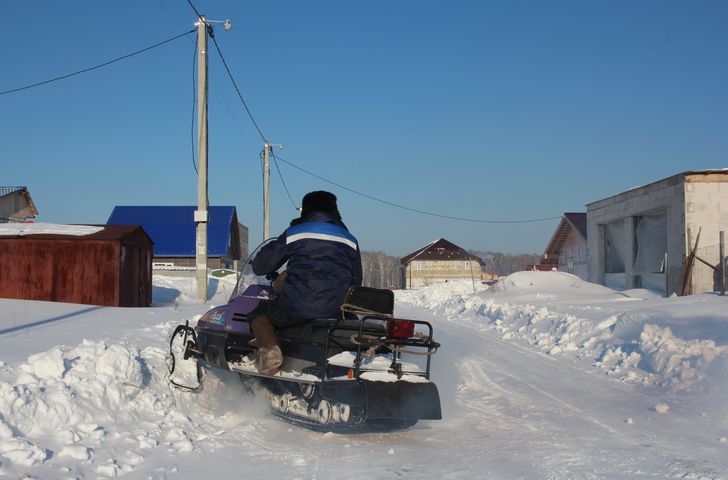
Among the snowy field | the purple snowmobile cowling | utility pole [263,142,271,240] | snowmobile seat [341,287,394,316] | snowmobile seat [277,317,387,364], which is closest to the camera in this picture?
the snowy field

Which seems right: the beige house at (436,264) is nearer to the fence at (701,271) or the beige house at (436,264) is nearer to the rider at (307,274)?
the fence at (701,271)

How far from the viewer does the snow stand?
724 inches

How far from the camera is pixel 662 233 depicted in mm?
23906

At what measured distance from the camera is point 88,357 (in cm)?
588

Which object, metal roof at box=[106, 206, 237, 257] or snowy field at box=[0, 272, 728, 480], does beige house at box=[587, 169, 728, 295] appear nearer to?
snowy field at box=[0, 272, 728, 480]

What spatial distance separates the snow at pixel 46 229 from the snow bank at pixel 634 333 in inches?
459

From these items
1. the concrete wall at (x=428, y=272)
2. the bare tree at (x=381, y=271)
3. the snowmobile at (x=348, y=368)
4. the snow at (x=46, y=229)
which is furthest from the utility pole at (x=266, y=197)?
the bare tree at (x=381, y=271)

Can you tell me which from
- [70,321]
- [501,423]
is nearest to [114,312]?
[70,321]

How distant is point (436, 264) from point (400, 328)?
63594mm

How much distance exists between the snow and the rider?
570 inches

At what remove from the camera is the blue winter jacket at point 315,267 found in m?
5.71

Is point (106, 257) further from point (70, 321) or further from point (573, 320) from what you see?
point (573, 320)

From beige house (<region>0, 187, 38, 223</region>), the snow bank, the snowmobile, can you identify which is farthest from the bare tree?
the snowmobile

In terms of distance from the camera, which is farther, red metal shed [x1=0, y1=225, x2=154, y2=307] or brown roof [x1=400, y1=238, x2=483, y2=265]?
brown roof [x1=400, y1=238, x2=483, y2=265]
